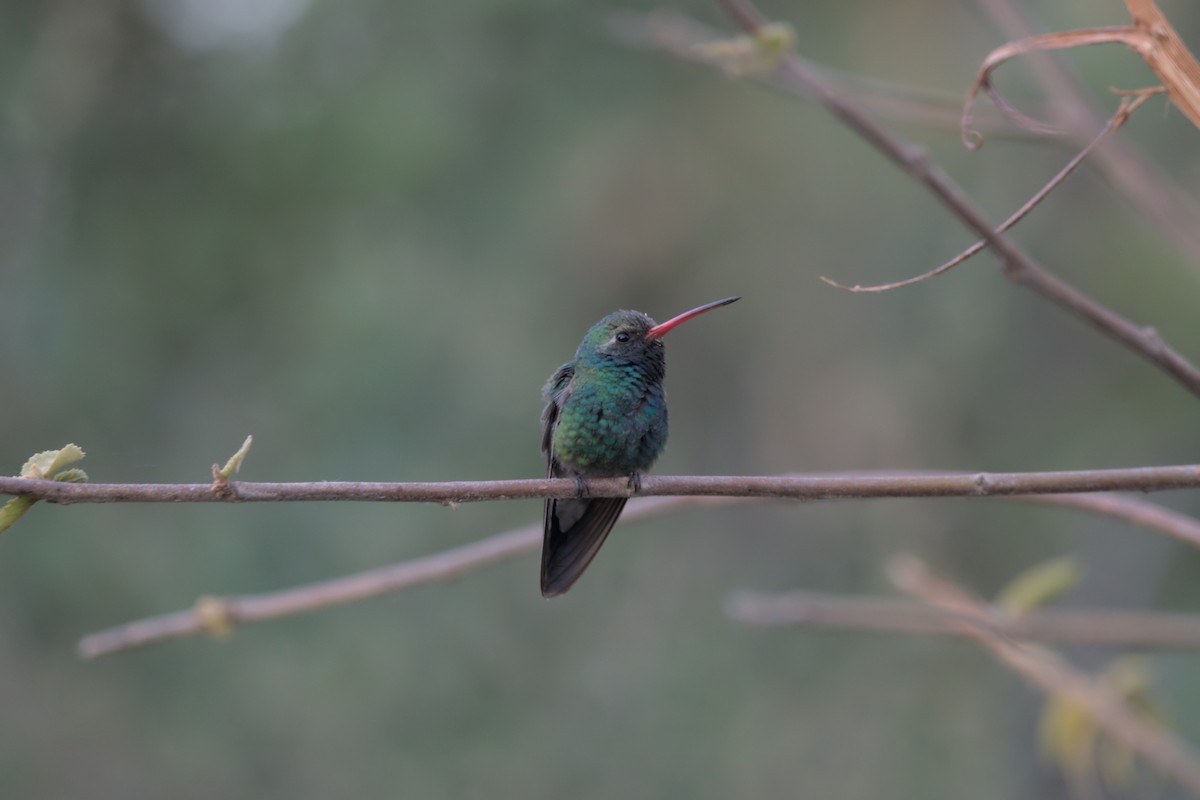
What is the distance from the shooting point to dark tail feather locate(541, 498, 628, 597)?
3.21 metres

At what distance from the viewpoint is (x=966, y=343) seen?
30.8 ft

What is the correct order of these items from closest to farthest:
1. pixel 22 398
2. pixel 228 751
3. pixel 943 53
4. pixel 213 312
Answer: pixel 22 398 → pixel 213 312 → pixel 228 751 → pixel 943 53

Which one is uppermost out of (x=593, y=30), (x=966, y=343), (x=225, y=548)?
(x=593, y=30)

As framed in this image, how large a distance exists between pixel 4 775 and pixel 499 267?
472cm

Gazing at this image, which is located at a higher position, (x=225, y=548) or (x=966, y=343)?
(x=966, y=343)

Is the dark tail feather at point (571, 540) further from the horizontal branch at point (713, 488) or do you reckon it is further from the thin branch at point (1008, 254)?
the thin branch at point (1008, 254)

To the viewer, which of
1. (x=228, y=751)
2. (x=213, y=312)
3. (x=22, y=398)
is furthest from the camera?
(x=228, y=751)

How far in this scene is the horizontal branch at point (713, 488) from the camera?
5.85 feet

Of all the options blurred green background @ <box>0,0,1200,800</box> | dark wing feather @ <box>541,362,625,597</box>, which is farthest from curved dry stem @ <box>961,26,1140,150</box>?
blurred green background @ <box>0,0,1200,800</box>

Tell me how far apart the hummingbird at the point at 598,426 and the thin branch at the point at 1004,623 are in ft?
1.67

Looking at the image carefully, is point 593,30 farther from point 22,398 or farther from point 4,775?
point 4,775

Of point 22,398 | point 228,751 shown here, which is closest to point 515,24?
point 22,398

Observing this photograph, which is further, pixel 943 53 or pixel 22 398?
pixel 943 53

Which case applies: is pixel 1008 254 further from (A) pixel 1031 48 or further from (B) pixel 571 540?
(B) pixel 571 540
